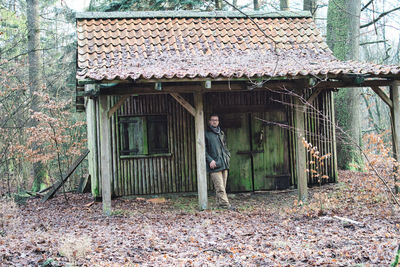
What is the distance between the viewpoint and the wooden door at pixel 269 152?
11.3 metres

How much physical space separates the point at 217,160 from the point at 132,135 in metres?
2.81

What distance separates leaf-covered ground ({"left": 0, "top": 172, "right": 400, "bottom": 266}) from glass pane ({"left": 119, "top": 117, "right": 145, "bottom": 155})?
1.32 m

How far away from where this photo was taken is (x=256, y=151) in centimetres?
1129

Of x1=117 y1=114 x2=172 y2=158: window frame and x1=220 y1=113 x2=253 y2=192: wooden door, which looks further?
x1=220 y1=113 x2=253 y2=192: wooden door

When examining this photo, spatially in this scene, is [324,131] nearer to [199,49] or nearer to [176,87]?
[199,49]

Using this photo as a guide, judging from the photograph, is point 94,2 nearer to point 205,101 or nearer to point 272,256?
point 205,101

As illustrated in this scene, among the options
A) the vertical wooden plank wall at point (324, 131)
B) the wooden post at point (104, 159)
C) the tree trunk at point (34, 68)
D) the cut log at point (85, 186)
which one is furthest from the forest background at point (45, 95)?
the wooden post at point (104, 159)

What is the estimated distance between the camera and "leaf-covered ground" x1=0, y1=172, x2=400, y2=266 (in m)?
5.47

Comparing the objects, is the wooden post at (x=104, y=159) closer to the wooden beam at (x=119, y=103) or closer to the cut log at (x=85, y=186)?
the wooden beam at (x=119, y=103)

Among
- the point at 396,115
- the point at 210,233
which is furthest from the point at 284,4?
the point at 210,233

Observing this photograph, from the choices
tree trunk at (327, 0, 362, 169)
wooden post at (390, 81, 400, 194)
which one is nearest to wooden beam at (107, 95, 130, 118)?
wooden post at (390, 81, 400, 194)

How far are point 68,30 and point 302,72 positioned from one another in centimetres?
1583

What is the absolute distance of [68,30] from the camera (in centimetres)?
2117

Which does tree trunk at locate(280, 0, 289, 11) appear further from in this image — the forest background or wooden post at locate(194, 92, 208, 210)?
wooden post at locate(194, 92, 208, 210)
